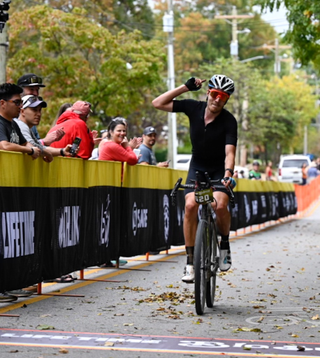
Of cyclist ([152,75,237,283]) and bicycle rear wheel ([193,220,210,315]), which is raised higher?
cyclist ([152,75,237,283])

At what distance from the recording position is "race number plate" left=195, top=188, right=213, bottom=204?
8.52 metres

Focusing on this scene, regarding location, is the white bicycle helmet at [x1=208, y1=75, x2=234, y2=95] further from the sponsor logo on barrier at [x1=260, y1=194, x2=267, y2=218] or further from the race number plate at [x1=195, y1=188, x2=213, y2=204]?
the sponsor logo on barrier at [x1=260, y1=194, x2=267, y2=218]

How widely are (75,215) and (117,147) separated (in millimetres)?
2542

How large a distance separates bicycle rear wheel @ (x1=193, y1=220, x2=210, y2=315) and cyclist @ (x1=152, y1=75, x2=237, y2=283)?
439 mm

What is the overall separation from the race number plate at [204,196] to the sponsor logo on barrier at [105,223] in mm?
3404

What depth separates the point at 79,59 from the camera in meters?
40.6

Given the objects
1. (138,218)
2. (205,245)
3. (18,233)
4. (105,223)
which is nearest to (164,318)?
(205,245)

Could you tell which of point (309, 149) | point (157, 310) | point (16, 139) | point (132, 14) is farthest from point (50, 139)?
point (309, 149)

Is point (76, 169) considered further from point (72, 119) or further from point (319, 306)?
point (319, 306)

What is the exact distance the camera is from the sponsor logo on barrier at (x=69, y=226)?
1023 cm

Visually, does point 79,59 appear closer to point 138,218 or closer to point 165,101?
point 138,218

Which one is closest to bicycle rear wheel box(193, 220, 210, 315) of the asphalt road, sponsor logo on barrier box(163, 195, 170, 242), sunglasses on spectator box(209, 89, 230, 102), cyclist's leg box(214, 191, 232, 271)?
the asphalt road

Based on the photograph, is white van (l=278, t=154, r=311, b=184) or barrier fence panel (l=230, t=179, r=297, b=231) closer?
barrier fence panel (l=230, t=179, r=297, b=231)

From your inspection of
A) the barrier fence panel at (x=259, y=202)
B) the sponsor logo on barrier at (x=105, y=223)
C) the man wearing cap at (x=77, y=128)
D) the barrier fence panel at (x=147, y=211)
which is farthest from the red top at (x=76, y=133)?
the barrier fence panel at (x=259, y=202)
